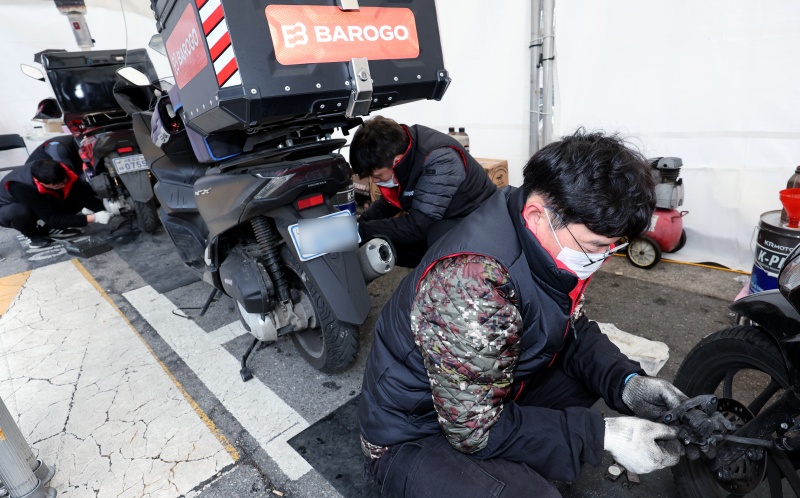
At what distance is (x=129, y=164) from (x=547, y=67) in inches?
153

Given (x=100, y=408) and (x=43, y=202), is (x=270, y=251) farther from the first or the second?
(x=43, y=202)

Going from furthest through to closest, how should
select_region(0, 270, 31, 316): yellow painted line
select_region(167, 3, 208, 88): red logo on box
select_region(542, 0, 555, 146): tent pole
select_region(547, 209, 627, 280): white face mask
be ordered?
select_region(0, 270, 31, 316): yellow painted line < select_region(542, 0, 555, 146): tent pole < select_region(167, 3, 208, 88): red logo on box < select_region(547, 209, 627, 280): white face mask

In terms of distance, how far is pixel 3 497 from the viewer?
1.64 meters

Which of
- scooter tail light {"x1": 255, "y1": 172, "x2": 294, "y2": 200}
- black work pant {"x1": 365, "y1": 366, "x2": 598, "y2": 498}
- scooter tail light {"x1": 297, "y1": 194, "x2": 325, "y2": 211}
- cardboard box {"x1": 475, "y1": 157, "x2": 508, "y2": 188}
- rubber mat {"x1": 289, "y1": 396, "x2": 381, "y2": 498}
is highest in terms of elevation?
scooter tail light {"x1": 255, "y1": 172, "x2": 294, "y2": 200}

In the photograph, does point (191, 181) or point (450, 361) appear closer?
point (450, 361)

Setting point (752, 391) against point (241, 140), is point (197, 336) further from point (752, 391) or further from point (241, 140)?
point (752, 391)

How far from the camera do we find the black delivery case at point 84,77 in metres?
4.17

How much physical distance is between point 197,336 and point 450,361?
2143mm

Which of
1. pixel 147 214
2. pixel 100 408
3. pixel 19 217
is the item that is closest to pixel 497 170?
pixel 100 408

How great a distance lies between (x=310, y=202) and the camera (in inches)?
74.7

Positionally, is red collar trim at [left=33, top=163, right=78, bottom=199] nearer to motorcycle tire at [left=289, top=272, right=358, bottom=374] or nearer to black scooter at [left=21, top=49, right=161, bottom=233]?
black scooter at [left=21, top=49, right=161, bottom=233]

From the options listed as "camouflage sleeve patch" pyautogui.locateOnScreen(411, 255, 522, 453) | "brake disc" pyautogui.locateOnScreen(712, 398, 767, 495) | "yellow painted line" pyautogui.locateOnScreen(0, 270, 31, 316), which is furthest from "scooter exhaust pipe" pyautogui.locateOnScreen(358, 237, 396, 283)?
"yellow painted line" pyautogui.locateOnScreen(0, 270, 31, 316)

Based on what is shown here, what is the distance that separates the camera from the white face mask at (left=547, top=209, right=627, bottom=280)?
1.05 meters

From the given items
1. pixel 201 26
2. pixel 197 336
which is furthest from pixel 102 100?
pixel 201 26
